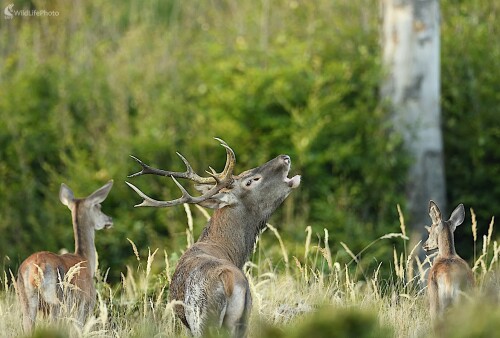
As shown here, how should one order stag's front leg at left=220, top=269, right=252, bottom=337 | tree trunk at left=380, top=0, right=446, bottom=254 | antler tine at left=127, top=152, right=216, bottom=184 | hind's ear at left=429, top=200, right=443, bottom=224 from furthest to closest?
tree trunk at left=380, top=0, right=446, bottom=254 → hind's ear at left=429, top=200, right=443, bottom=224 → antler tine at left=127, top=152, right=216, bottom=184 → stag's front leg at left=220, top=269, right=252, bottom=337

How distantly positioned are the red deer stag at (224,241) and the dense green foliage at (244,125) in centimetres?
614

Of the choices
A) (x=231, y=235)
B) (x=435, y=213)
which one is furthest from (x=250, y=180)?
(x=435, y=213)

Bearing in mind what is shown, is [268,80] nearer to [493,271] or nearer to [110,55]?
[110,55]

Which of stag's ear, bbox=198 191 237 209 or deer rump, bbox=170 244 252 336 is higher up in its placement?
stag's ear, bbox=198 191 237 209

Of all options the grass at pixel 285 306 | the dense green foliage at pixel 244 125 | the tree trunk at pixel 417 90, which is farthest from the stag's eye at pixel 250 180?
the tree trunk at pixel 417 90

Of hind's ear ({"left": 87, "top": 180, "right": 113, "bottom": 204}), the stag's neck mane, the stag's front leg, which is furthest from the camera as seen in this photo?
hind's ear ({"left": 87, "top": 180, "right": 113, "bottom": 204})

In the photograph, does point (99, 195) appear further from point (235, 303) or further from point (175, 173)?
point (235, 303)

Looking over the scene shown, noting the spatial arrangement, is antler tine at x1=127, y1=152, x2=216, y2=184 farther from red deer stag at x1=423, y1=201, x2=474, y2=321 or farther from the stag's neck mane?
red deer stag at x1=423, y1=201, x2=474, y2=321

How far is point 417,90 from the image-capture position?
1523 cm

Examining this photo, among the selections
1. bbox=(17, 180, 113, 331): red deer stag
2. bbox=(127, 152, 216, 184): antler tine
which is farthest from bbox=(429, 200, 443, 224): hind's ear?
bbox=(17, 180, 113, 331): red deer stag

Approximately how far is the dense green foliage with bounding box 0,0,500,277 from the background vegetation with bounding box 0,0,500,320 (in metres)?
0.02

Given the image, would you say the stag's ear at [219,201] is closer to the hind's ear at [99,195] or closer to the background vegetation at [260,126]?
the hind's ear at [99,195]

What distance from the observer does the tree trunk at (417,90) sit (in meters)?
15.0

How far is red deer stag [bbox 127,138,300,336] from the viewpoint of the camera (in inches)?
258
